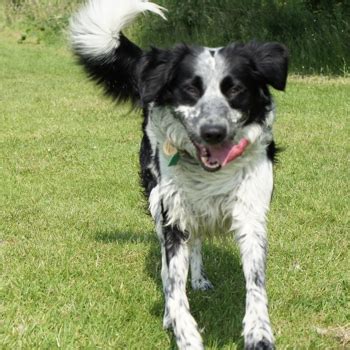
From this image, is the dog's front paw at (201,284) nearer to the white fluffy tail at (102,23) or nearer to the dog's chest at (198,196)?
the dog's chest at (198,196)

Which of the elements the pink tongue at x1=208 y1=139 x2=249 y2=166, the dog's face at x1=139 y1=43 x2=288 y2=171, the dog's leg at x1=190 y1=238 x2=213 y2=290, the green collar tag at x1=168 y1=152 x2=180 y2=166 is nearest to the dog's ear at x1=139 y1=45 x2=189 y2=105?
the dog's face at x1=139 y1=43 x2=288 y2=171

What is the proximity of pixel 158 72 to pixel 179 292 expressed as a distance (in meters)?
1.17

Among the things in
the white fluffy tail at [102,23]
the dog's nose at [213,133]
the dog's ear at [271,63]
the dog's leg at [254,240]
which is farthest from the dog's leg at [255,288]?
the white fluffy tail at [102,23]

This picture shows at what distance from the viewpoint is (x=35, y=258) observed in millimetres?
4895

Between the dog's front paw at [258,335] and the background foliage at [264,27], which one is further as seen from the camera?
the background foliage at [264,27]

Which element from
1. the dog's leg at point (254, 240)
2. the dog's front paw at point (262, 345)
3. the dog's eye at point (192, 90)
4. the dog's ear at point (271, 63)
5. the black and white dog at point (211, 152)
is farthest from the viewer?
the dog's ear at point (271, 63)

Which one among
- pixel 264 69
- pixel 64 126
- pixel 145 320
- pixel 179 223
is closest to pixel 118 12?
pixel 264 69

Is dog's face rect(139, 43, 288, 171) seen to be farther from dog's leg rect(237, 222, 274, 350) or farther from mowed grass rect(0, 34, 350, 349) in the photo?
mowed grass rect(0, 34, 350, 349)

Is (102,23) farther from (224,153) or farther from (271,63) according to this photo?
(224,153)

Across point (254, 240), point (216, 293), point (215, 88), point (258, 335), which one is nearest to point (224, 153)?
point (215, 88)

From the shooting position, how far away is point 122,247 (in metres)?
5.16

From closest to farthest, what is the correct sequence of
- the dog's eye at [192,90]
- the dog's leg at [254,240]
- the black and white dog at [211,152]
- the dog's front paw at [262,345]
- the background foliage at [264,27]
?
1. the dog's front paw at [262,345]
2. the dog's leg at [254,240]
3. the black and white dog at [211,152]
4. the dog's eye at [192,90]
5. the background foliage at [264,27]

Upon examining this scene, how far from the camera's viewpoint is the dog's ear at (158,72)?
3642 mm

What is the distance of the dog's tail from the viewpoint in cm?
459
